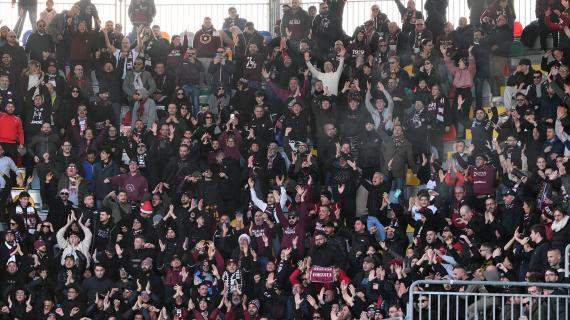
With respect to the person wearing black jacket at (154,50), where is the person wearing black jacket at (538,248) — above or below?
below

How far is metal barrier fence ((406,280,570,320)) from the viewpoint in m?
21.8

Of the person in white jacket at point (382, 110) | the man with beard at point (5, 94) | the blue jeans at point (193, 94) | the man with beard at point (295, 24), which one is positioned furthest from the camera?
the man with beard at point (295, 24)

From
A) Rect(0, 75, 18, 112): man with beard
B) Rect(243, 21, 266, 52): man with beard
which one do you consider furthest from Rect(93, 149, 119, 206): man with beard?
Rect(243, 21, 266, 52): man with beard

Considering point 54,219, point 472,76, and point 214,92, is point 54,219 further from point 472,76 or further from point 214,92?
point 472,76

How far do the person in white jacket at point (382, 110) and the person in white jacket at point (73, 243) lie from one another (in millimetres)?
5923

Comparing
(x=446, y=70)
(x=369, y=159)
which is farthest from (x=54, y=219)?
(x=446, y=70)

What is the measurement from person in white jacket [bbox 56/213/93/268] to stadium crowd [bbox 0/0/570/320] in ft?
0.16

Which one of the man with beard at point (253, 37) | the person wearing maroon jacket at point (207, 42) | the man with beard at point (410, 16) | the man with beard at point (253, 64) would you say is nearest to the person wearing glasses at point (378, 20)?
the man with beard at point (410, 16)

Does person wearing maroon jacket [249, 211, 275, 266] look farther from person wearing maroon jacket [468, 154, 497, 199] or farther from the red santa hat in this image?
person wearing maroon jacket [468, 154, 497, 199]

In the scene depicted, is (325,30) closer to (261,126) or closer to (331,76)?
(331,76)

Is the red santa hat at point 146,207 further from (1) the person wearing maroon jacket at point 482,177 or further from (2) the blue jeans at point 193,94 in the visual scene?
(1) the person wearing maroon jacket at point 482,177

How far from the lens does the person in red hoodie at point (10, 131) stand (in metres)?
31.3

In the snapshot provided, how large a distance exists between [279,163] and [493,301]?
8.93 m

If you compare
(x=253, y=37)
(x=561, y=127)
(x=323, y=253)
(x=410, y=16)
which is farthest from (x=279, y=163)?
(x=561, y=127)
